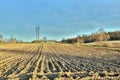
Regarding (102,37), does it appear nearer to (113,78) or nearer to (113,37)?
(113,37)

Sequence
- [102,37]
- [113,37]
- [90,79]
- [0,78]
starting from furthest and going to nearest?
[113,37] < [102,37] < [0,78] < [90,79]

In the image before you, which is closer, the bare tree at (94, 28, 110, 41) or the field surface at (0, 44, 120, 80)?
the field surface at (0, 44, 120, 80)

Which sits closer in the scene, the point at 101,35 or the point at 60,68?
the point at 60,68

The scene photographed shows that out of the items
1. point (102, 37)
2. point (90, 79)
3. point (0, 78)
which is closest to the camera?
point (90, 79)

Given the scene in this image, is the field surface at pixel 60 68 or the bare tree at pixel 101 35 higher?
the bare tree at pixel 101 35

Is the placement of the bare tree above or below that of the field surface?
above

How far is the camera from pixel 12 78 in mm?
11289

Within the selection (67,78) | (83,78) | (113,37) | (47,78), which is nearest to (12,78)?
(47,78)

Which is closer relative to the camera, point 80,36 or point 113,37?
point 113,37

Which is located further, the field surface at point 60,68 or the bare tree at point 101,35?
the bare tree at point 101,35

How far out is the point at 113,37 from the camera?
372 feet

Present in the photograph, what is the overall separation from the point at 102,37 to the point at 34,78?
84.1m

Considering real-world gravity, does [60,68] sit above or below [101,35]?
below

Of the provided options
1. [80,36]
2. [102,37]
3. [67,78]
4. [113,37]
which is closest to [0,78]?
[67,78]
